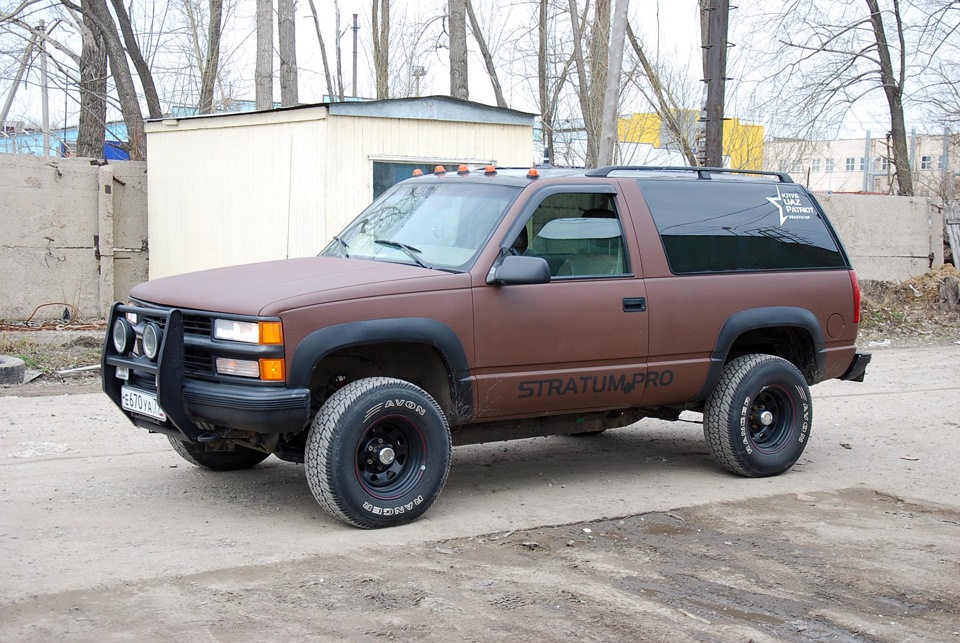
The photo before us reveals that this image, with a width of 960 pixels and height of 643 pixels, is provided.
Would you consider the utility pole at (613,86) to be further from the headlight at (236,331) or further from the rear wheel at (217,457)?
the headlight at (236,331)

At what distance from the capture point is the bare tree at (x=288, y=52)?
2273 cm

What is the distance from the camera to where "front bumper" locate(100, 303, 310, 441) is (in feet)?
17.4

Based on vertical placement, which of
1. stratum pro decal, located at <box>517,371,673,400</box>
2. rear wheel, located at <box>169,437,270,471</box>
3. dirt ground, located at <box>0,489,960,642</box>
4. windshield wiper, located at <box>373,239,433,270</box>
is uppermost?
windshield wiper, located at <box>373,239,433,270</box>

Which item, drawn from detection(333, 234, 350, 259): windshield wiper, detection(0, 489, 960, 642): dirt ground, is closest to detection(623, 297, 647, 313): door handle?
detection(0, 489, 960, 642): dirt ground

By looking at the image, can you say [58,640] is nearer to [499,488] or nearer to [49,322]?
[499,488]

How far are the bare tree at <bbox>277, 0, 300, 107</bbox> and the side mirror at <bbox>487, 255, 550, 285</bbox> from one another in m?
17.7

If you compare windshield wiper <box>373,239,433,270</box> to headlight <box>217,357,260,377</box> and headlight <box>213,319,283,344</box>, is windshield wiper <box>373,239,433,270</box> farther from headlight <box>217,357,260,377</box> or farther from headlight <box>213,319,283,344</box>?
headlight <box>217,357,260,377</box>

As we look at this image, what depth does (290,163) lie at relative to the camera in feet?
44.0

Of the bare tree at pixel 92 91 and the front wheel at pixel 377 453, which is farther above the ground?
the bare tree at pixel 92 91

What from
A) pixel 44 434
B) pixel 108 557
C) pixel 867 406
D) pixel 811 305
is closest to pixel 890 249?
pixel 867 406

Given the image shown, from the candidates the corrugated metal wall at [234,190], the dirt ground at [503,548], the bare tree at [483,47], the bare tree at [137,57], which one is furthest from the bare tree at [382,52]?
the dirt ground at [503,548]

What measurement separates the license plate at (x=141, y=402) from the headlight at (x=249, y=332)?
1.71 feet

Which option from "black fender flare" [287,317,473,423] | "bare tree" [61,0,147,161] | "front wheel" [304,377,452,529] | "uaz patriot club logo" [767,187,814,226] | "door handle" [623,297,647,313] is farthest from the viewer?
"bare tree" [61,0,147,161]

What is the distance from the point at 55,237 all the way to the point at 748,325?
10254 millimetres
